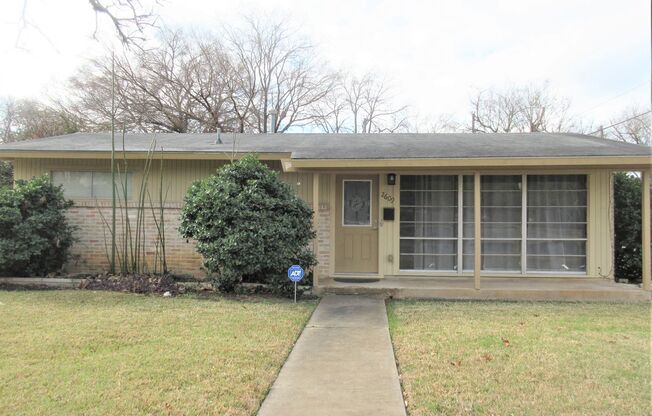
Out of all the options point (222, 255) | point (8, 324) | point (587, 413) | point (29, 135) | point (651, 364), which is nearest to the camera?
point (587, 413)

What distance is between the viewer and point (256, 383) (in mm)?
3779

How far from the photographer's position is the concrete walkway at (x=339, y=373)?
134 inches

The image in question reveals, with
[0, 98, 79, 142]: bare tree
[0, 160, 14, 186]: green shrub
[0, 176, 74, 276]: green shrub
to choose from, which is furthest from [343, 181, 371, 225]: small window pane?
[0, 98, 79, 142]: bare tree

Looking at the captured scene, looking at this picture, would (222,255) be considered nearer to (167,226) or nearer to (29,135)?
(167,226)

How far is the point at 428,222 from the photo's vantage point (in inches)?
351

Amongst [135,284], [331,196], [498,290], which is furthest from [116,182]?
[498,290]

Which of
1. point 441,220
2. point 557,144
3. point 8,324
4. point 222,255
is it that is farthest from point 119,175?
point 557,144

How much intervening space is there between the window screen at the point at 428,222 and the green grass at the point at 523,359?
2101 millimetres

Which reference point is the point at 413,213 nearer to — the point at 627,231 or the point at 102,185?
the point at 627,231

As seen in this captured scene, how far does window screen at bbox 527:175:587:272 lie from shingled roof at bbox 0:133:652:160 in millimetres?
776

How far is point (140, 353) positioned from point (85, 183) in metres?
6.27

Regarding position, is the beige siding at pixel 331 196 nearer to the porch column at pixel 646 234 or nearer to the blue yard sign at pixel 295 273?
the porch column at pixel 646 234

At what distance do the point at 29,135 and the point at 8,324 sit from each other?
64.4 feet

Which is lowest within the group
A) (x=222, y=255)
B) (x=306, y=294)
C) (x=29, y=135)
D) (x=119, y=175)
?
(x=306, y=294)
